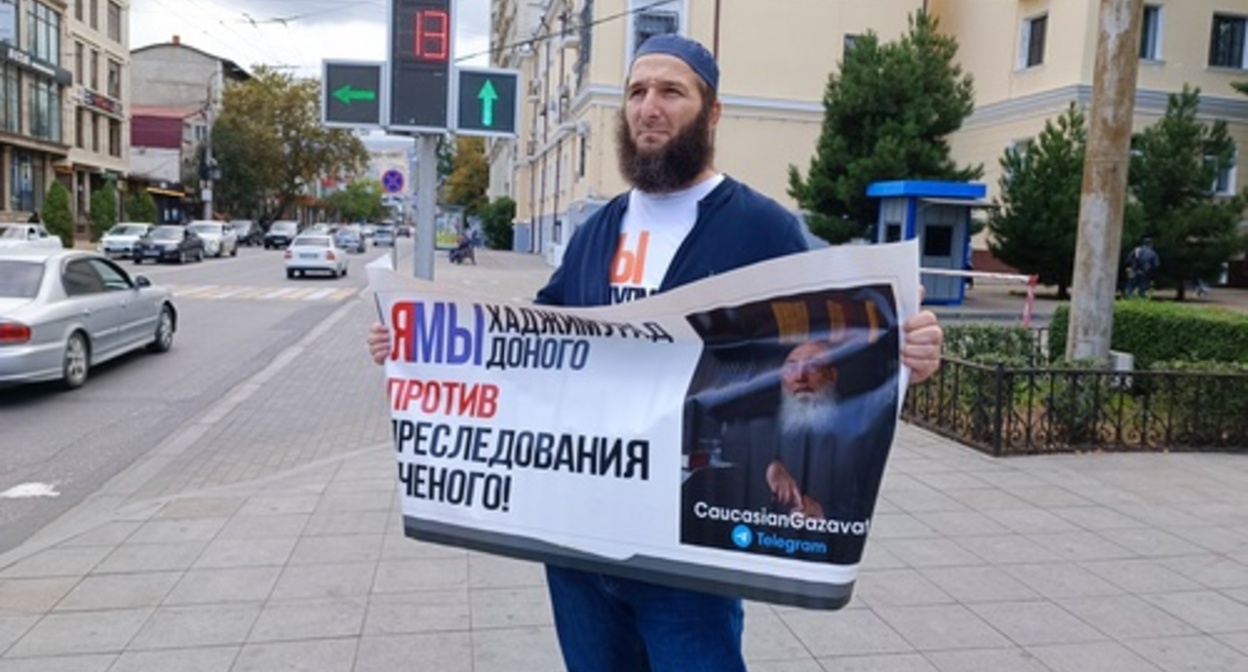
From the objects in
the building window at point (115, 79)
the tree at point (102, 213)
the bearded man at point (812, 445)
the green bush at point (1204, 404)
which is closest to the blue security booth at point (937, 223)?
the green bush at point (1204, 404)

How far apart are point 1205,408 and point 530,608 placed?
6.04 m

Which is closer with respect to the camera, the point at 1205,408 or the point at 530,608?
the point at 530,608

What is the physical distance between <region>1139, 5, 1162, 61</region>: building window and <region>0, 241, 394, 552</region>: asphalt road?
910 inches

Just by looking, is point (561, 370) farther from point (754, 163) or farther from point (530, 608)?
point (754, 163)

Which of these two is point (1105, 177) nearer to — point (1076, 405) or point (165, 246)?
point (1076, 405)

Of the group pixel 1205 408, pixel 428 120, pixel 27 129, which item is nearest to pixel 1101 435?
pixel 1205 408

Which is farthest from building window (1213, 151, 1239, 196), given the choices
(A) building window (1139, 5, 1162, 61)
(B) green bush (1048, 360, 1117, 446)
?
(B) green bush (1048, 360, 1117, 446)

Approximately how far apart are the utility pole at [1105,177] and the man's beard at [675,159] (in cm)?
712

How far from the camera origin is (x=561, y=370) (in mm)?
2361

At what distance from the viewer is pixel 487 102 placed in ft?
21.8

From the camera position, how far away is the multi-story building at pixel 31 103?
42344 mm

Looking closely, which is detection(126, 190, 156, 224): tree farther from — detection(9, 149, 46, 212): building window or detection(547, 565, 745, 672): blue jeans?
detection(547, 565, 745, 672): blue jeans

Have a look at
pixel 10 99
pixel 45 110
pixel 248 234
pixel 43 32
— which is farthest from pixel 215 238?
pixel 248 234

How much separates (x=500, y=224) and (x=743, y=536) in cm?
6084
